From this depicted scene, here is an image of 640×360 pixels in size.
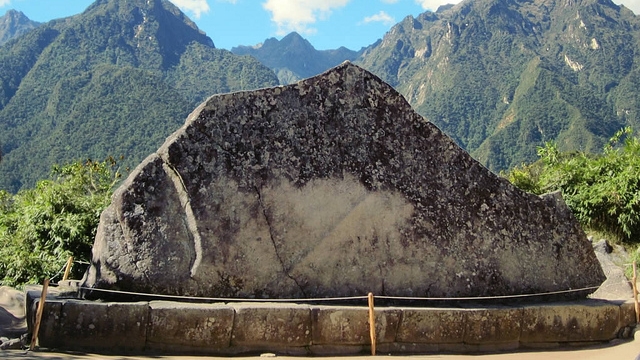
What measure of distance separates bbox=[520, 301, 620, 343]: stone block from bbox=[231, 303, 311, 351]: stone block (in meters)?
2.28

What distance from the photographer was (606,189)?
480 inches

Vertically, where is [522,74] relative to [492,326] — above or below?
above

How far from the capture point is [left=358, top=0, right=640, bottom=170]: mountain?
3782 inches

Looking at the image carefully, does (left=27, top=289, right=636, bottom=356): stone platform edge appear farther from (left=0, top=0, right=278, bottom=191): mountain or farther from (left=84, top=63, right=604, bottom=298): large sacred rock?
(left=0, top=0, right=278, bottom=191): mountain

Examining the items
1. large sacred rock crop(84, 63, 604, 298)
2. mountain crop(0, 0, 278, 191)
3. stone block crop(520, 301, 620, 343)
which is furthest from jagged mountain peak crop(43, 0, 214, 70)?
stone block crop(520, 301, 620, 343)

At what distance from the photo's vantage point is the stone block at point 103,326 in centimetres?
500

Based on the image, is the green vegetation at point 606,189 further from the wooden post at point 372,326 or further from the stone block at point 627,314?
the wooden post at point 372,326

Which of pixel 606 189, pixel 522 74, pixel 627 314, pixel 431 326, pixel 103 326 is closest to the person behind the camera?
pixel 103 326

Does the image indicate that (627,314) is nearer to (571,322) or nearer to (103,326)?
(571,322)

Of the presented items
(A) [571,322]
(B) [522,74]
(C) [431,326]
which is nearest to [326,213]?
(C) [431,326]

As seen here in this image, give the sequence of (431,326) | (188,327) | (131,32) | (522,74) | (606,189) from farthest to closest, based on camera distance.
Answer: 1. (522,74)
2. (131,32)
3. (606,189)
4. (431,326)
5. (188,327)

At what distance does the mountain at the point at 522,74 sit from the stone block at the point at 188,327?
270 ft

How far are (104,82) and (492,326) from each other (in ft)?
264

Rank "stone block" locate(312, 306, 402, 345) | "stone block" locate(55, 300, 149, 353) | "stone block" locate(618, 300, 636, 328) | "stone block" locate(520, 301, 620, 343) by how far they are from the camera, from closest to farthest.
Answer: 1. "stone block" locate(55, 300, 149, 353)
2. "stone block" locate(312, 306, 402, 345)
3. "stone block" locate(520, 301, 620, 343)
4. "stone block" locate(618, 300, 636, 328)
